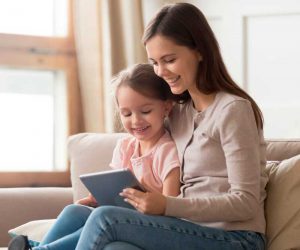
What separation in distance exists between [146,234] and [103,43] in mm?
1543

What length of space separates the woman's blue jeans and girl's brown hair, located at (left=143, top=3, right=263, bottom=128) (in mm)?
327

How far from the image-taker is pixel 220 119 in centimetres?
181

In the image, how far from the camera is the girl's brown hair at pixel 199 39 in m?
1.87

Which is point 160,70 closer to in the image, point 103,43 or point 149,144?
point 149,144

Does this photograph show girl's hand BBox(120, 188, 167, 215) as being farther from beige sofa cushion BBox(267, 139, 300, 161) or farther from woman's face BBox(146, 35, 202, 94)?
beige sofa cushion BBox(267, 139, 300, 161)

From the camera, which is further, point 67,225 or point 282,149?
point 282,149

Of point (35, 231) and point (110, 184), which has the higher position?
point (110, 184)

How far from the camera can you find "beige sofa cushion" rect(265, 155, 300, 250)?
1854 mm

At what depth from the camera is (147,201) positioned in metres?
1.71

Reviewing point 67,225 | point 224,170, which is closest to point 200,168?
point 224,170

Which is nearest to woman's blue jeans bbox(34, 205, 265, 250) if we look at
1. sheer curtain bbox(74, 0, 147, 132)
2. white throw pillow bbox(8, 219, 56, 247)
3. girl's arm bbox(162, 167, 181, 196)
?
girl's arm bbox(162, 167, 181, 196)

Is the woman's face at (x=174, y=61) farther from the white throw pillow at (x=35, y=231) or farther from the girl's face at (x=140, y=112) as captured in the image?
the white throw pillow at (x=35, y=231)

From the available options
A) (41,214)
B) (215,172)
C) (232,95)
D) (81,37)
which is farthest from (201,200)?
(81,37)

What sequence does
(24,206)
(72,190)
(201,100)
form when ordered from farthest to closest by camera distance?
(72,190) → (24,206) → (201,100)
